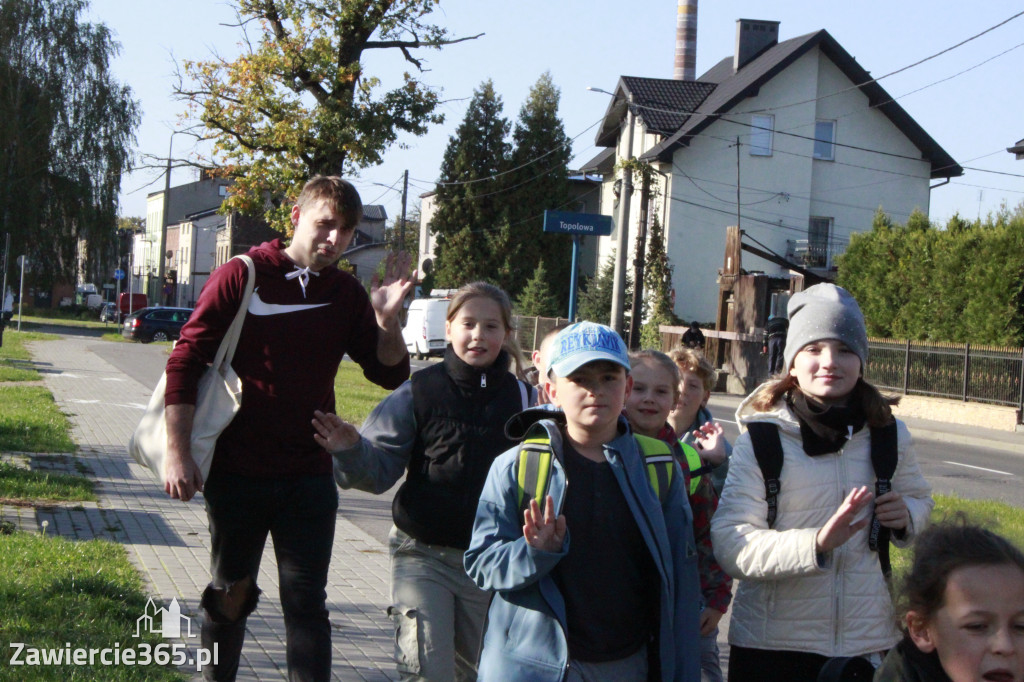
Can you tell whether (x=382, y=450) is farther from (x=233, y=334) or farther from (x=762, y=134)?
(x=762, y=134)

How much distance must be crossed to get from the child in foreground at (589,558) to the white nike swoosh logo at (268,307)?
4.46 feet

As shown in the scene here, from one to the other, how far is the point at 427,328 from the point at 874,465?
4021 cm

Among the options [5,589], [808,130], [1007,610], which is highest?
[808,130]

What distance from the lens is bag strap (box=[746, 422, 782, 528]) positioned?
3.30 m

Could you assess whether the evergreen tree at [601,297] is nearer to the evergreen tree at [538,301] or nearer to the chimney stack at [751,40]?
the evergreen tree at [538,301]

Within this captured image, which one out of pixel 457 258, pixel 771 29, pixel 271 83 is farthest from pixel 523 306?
pixel 271 83

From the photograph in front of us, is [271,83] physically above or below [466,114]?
below

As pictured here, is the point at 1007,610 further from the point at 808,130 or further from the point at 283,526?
the point at 808,130

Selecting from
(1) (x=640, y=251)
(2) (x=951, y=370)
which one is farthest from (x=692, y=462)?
(1) (x=640, y=251)

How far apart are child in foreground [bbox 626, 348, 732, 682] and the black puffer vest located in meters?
0.47

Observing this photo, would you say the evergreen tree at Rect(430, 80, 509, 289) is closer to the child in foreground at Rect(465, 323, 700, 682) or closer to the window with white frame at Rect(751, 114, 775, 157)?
the window with white frame at Rect(751, 114, 775, 157)

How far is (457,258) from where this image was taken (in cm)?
6331

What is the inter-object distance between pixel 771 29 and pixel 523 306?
696 inches

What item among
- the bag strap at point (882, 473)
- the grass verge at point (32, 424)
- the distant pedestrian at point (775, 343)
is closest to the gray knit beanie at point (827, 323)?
the bag strap at point (882, 473)
